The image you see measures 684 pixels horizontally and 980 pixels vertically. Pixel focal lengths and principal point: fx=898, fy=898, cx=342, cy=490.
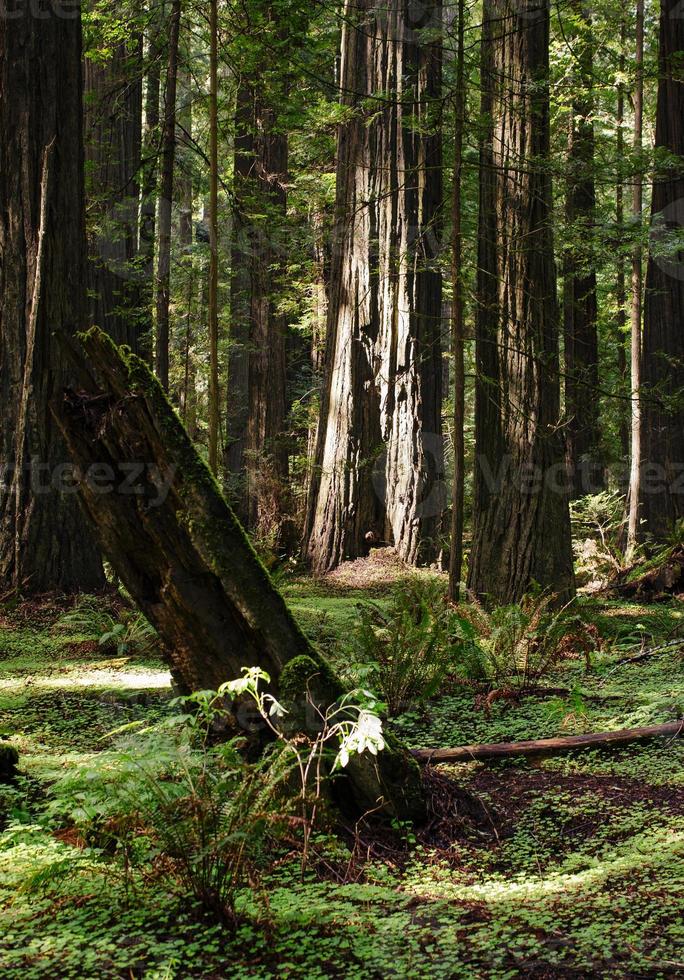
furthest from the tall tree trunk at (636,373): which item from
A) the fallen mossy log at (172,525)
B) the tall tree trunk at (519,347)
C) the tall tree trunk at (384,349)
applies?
the fallen mossy log at (172,525)

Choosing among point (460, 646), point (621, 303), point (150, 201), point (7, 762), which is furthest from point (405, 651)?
point (621, 303)

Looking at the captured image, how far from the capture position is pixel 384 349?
480 inches

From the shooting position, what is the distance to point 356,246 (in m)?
12.5

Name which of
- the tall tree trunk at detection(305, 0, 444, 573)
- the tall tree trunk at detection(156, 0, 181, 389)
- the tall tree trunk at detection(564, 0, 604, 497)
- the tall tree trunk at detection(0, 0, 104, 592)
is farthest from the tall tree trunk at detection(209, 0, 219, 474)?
the tall tree trunk at detection(305, 0, 444, 573)

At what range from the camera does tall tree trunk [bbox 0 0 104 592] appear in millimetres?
8430

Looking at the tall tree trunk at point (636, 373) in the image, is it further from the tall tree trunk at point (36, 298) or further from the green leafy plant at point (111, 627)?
the tall tree trunk at point (36, 298)

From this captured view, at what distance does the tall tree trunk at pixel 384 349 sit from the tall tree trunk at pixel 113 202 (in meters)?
3.01

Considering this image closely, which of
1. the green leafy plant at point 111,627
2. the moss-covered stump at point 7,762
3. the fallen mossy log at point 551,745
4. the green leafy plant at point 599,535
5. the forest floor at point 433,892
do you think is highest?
the green leafy plant at point 599,535

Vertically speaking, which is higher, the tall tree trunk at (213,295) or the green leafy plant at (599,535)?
the tall tree trunk at (213,295)

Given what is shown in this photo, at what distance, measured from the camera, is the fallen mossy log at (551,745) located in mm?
4570

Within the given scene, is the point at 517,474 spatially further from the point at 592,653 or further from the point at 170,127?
the point at 170,127

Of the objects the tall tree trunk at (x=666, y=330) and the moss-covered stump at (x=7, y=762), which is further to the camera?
the tall tree trunk at (x=666, y=330)

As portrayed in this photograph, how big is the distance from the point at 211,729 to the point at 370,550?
7.96 meters

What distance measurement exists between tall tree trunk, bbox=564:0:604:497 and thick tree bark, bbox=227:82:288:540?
4.76 metres
